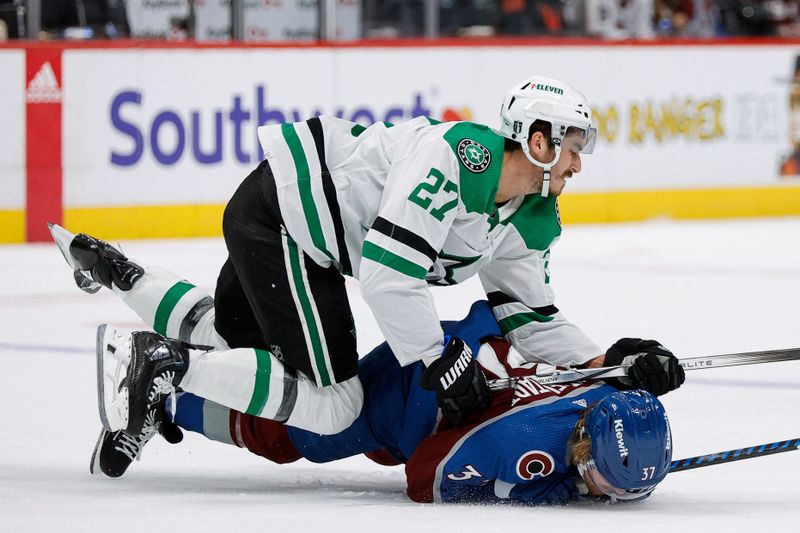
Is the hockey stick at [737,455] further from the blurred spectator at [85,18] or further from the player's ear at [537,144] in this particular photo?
the blurred spectator at [85,18]

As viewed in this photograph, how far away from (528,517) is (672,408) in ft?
4.70

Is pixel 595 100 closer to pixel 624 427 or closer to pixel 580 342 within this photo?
pixel 580 342

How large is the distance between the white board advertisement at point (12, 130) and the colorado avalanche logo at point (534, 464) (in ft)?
17.8

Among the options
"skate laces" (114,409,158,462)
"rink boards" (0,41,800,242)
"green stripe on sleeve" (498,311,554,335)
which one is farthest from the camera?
"rink boards" (0,41,800,242)

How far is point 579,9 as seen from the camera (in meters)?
9.70

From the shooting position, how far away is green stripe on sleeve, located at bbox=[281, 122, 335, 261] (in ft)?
11.0

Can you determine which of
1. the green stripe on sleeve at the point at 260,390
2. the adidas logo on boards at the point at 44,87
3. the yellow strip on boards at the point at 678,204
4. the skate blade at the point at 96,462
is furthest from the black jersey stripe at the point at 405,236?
the yellow strip on boards at the point at 678,204

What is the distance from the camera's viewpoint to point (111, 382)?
324cm

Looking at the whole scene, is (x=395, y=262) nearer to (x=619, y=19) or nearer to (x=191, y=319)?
(x=191, y=319)

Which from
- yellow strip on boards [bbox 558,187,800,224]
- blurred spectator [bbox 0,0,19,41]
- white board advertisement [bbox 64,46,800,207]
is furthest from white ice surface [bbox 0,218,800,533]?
yellow strip on boards [bbox 558,187,800,224]

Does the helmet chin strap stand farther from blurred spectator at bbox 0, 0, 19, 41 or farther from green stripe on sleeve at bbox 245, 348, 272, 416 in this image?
blurred spectator at bbox 0, 0, 19, 41

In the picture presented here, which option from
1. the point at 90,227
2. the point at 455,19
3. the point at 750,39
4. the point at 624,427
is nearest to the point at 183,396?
the point at 624,427

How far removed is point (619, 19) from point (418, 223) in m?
7.05

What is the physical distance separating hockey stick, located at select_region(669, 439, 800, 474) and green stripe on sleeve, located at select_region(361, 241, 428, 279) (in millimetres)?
689
